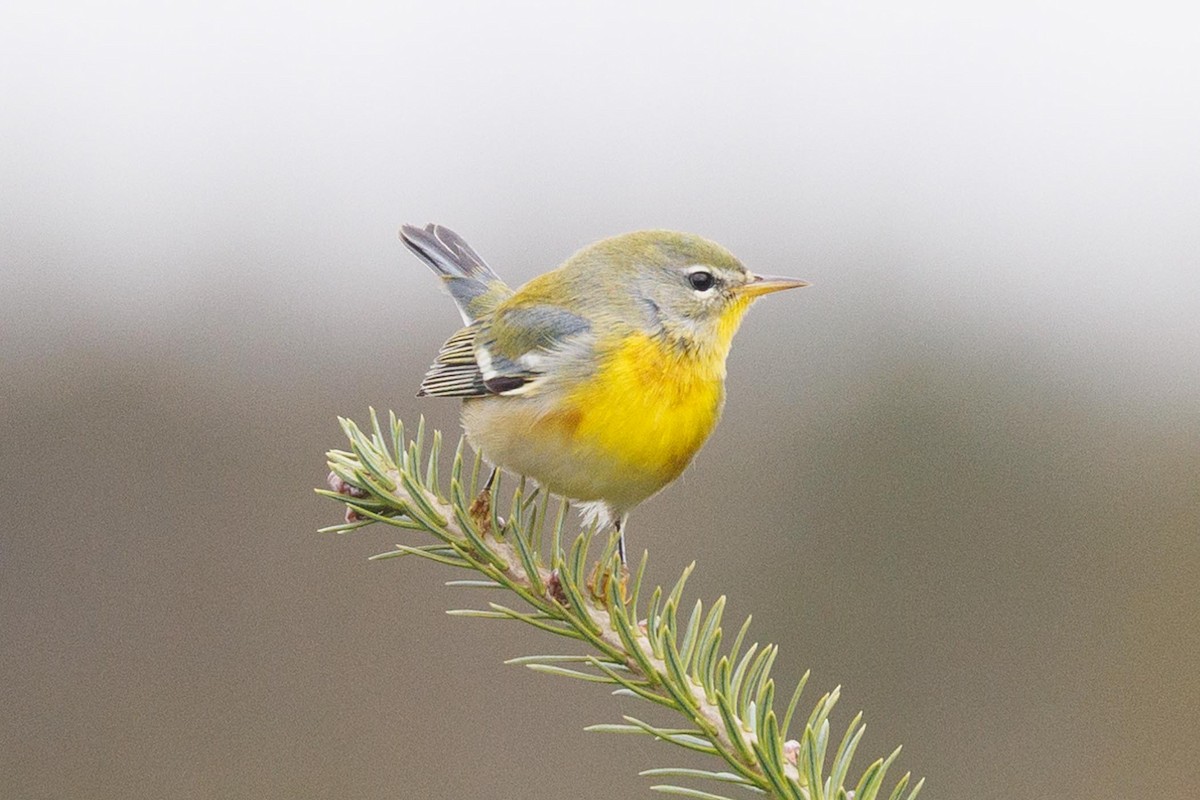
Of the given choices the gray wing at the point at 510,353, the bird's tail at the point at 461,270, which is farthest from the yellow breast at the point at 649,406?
the bird's tail at the point at 461,270

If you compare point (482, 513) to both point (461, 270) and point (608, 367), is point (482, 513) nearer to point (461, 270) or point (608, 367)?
point (608, 367)

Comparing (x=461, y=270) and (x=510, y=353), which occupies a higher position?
(x=461, y=270)

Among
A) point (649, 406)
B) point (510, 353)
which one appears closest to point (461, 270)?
point (510, 353)

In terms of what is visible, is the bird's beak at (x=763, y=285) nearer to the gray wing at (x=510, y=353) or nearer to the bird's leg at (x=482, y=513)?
the gray wing at (x=510, y=353)

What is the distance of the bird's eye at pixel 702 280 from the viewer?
12.6 feet

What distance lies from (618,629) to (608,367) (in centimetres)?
139

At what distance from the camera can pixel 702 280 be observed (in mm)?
3877

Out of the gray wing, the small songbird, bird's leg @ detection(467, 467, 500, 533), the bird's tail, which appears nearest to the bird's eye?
the small songbird

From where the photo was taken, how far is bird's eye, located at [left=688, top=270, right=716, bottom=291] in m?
3.85

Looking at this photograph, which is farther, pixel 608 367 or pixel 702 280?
pixel 702 280

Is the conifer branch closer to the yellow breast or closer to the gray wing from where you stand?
the yellow breast

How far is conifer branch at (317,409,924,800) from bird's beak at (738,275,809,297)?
1.42 metres

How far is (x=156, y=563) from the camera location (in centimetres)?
809

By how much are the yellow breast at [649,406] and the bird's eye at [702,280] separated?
12.4 inches
